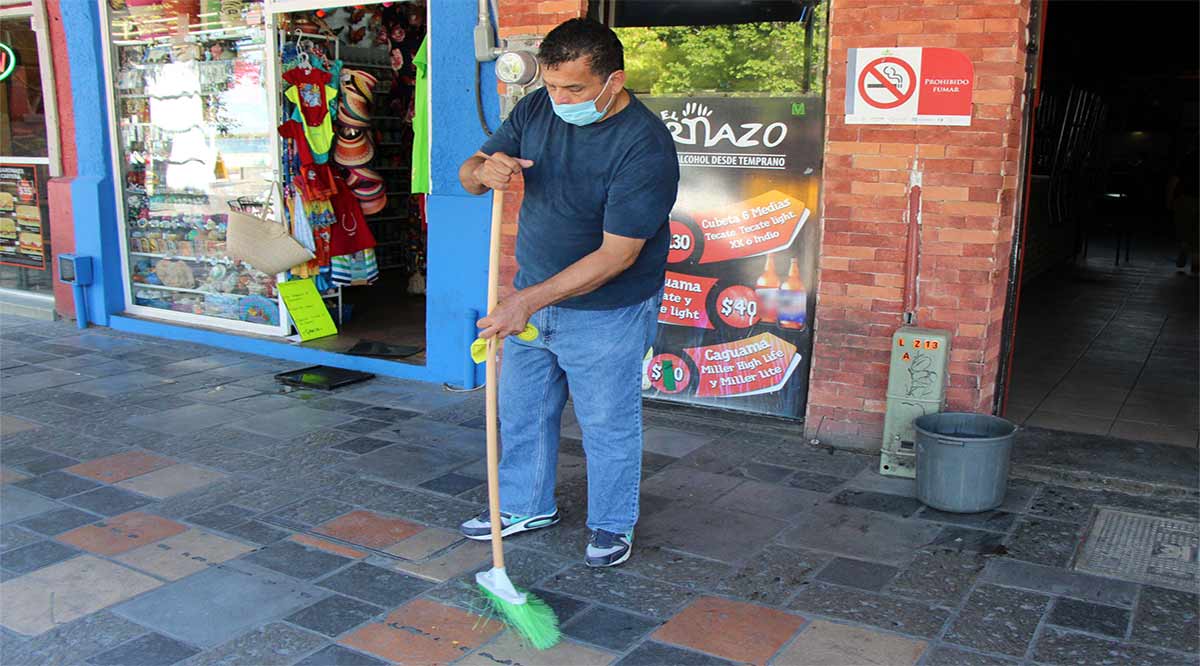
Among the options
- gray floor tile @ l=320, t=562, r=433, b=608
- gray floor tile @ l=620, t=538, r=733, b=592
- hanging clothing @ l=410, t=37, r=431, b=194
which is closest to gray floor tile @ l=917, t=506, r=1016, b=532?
gray floor tile @ l=620, t=538, r=733, b=592

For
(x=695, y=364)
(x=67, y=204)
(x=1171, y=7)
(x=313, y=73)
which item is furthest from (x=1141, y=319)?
(x=67, y=204)

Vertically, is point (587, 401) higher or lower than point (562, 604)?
higher

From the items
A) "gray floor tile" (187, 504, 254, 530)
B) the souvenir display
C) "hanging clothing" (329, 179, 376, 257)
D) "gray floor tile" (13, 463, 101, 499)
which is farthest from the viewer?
"hanging clothing" (329, 179, 376, 257)

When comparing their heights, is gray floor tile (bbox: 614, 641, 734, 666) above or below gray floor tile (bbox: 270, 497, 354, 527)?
below

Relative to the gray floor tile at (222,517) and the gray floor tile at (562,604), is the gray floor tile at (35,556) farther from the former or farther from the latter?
the gray floor tile at (562,604)

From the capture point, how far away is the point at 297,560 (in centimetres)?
393

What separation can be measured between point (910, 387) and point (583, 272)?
2092mm

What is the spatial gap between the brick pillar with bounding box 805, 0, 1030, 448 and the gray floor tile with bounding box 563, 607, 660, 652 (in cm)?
221

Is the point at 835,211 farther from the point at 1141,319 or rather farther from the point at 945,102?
the point at 1141,319

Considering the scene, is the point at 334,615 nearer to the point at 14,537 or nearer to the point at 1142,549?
the point at 14,537

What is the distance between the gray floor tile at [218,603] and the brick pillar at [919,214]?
9.63 ft

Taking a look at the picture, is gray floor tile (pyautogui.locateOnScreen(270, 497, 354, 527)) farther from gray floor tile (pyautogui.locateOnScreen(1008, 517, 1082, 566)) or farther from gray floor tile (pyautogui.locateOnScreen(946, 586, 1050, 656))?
gray floor tile (pyautogui.locateOnScreen(1008, 517, 1082, 566))

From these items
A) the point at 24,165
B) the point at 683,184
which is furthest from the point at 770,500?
the point at 24,165

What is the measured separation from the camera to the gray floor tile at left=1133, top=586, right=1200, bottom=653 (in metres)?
3.31
